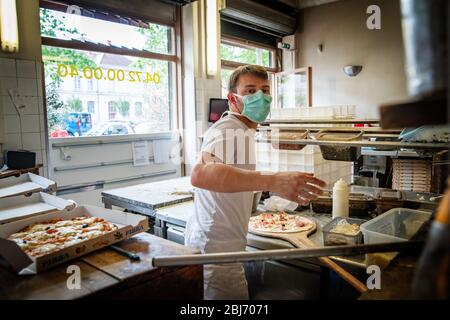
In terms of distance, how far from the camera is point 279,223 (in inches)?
81.2

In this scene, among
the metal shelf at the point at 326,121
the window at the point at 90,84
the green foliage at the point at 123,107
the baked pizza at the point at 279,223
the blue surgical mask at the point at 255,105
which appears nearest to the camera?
the blue surgical mask at the point at 255,105

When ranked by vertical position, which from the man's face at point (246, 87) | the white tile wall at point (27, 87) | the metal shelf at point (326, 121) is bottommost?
the metal shelf at point (326, 121)

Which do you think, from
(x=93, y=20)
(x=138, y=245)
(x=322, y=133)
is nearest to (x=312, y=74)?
(x=93, y=20)

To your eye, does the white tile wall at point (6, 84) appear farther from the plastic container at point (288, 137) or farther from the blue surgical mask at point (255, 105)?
the blue surgical mask at point (255, 105)

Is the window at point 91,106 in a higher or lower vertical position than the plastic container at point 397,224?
higher

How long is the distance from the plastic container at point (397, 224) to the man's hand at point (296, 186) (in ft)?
1.52

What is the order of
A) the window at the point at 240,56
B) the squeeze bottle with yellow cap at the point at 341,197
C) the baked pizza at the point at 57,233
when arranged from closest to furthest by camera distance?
1. the baked pizza at the point at 57,233
2. the squeeze bottle with yellow cap at the point at 341,197
3. the window at the point at 240,56

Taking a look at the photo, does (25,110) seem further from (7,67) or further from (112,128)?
(112,128)

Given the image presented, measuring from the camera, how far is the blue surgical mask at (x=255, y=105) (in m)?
1.74

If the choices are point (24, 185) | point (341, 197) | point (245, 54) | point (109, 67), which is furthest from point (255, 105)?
point (245, 54)

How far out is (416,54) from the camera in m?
0.50

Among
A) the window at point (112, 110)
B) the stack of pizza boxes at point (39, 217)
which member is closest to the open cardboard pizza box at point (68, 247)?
the stack of pizza boxes at point (39, 217)

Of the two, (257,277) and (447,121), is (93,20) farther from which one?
(447,121)

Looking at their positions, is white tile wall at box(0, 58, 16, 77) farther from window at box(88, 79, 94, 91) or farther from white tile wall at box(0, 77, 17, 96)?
window at box(88, 79, 94, 91)
